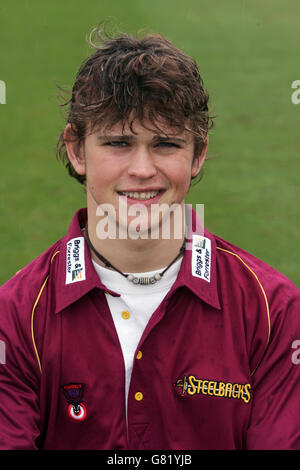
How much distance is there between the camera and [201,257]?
9.89 ft

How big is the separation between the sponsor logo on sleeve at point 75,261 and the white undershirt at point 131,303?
8 cm

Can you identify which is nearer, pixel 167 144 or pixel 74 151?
pixel 167 144

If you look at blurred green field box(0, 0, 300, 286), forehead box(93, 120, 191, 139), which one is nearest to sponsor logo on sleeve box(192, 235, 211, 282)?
forehead box(93, 120, 191, 139)

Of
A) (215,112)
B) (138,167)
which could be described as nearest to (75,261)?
(138,167)

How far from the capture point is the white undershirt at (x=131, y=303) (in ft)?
9.45

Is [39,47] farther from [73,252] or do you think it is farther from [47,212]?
[73,252]

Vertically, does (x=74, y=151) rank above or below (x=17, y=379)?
above

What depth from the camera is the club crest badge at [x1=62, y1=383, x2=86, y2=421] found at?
2.82 metres

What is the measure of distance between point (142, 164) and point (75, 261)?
0.48 m

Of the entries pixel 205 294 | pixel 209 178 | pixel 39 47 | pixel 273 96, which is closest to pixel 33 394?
pixel 205 294

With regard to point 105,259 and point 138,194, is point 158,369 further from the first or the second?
point 138,194
